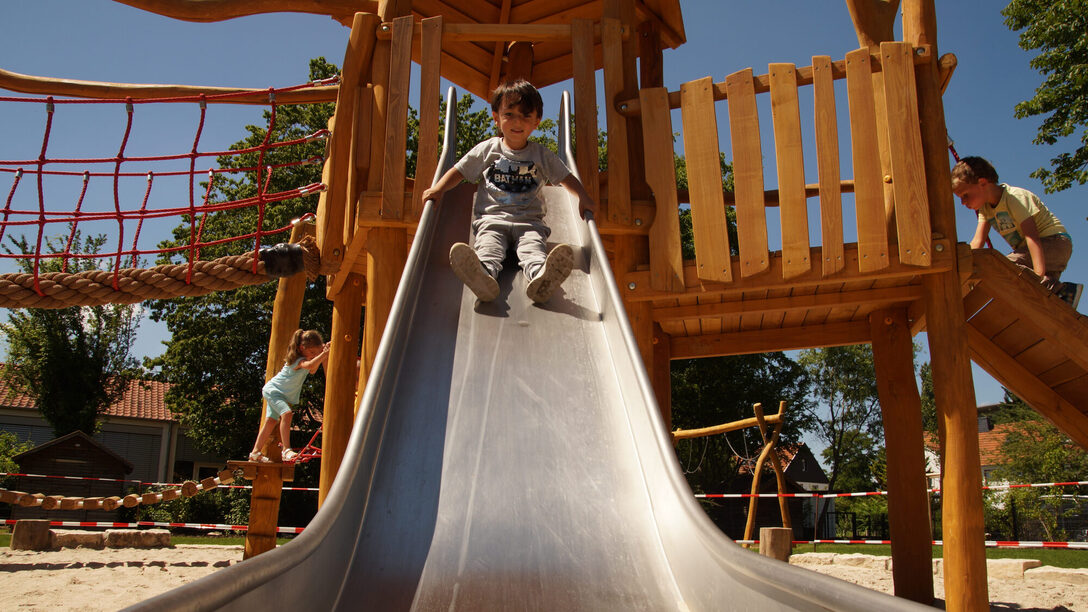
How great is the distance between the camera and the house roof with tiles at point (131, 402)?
29.8 meters

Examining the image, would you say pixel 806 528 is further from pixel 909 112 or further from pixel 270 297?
pixel 909 112

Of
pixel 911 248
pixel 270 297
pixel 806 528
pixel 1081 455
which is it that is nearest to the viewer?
pixel 911 248

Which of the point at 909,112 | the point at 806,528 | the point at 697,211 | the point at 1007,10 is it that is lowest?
the point at 806,528

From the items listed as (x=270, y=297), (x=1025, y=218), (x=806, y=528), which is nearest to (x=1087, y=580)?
(x=1025, y=218)

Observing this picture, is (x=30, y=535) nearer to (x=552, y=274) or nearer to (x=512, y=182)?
(x=512, y=182)

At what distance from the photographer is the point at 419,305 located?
142 inches

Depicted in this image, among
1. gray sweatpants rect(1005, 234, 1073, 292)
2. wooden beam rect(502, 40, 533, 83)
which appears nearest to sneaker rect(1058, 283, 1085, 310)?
gray sweatpants rect(1005, 234, 1073, 292)

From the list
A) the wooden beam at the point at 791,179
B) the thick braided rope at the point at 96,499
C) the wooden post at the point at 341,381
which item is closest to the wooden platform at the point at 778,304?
the wooden beam at the point at 791,179

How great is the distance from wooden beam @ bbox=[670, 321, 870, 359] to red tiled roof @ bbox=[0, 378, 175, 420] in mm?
26863

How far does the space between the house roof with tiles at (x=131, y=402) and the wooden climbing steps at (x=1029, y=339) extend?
29.4 meters

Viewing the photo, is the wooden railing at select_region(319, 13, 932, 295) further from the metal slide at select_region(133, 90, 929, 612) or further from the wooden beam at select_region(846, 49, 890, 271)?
the metal slide at select_region(133, 90, 929, 612)

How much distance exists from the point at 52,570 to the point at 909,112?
9229mm

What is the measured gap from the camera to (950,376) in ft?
14.0

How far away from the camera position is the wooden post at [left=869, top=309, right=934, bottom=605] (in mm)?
5246
